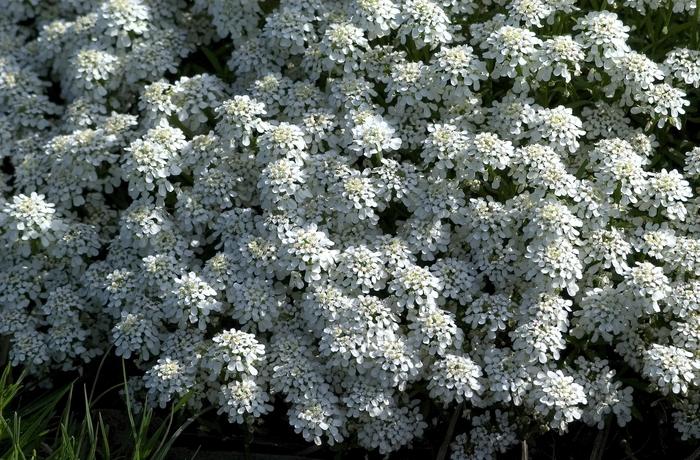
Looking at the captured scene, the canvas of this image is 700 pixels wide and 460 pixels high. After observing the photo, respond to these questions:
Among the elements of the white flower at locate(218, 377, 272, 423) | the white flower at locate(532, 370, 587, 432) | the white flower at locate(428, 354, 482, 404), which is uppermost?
the white flower at locate(532, 370, 587, 432)

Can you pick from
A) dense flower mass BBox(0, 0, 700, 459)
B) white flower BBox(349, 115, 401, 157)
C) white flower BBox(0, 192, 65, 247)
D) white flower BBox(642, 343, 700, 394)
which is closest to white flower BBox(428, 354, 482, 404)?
dense flower mass BBox(0, 0, 700, 459)

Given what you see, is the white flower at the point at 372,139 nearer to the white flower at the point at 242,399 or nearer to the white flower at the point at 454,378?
the white flower at the point at 454,378

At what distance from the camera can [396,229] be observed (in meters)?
4.32

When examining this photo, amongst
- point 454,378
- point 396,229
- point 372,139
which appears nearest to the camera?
point 454,378

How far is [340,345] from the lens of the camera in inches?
152

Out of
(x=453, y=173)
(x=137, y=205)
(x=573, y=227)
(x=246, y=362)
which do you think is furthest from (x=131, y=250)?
(x=573, y=227)

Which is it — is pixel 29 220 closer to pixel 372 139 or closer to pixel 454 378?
pixel 372 139

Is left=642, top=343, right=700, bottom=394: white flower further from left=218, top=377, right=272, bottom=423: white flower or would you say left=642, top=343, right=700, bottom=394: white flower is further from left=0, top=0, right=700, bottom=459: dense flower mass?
left=218, top=377, right=272, bottom=423: white flower

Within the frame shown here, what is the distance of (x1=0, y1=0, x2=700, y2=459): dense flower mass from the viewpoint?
390 centimetres

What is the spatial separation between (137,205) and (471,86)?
1514 millimetres

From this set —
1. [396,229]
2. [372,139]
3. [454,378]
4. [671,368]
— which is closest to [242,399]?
[454,378]

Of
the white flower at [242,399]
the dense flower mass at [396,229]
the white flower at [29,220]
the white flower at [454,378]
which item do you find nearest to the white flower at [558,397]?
the dense flower mass at [396,229]

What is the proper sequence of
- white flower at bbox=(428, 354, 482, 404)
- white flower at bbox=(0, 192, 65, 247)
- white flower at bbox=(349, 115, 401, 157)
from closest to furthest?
white flower at bbox=(428, 354, 482, 404) → white flower at bbox=(349, 115, 401, 157) → white flower at bbox=(0, 192, 65, 247)

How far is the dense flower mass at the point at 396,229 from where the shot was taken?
3.90 meters
